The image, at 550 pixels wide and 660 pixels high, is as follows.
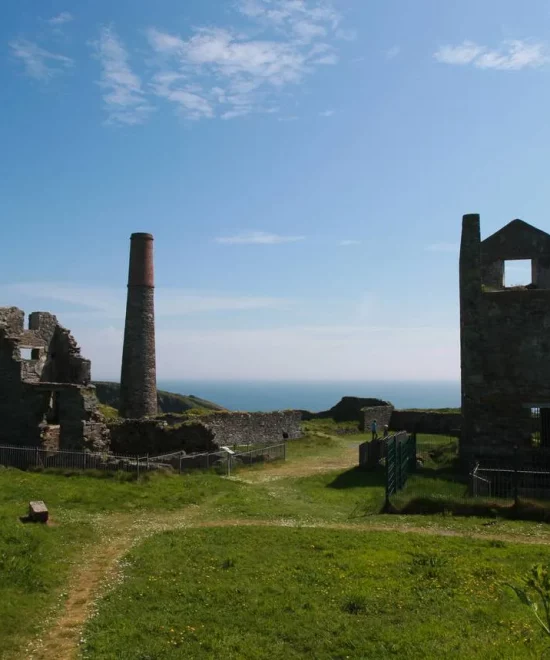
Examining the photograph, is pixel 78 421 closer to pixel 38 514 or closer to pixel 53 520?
pixel 53 520

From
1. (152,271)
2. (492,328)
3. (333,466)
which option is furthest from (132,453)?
(492,328)

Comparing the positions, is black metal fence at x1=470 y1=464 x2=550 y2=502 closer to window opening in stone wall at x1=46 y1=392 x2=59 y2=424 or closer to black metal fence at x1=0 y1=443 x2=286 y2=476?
black metal fence at x1=0 y1=443 x2=286 y2=476

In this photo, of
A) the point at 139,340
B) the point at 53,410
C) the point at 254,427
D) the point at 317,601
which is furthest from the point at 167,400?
the point at 317,601

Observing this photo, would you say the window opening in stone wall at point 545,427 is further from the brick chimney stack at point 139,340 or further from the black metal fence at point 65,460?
the brick chimney stack at point 139,340

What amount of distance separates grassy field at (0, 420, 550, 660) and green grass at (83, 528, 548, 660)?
0.03m

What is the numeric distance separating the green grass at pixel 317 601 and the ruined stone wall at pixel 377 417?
111 feet

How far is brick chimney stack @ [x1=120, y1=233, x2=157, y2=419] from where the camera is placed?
39.0 metres

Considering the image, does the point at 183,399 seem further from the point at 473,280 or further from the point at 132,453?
the point at 473,280

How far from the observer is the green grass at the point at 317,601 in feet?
29.9

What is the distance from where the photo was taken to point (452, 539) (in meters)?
14.9

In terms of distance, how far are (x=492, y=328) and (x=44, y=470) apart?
19156 millimetres

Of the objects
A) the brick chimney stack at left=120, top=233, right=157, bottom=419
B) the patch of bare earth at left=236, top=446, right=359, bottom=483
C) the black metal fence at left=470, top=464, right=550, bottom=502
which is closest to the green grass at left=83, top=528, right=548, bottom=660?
the black metal fence at left=470, top=464, right=550, bottom=502

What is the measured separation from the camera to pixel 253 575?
12.3 m

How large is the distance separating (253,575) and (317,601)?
1.87 meters
